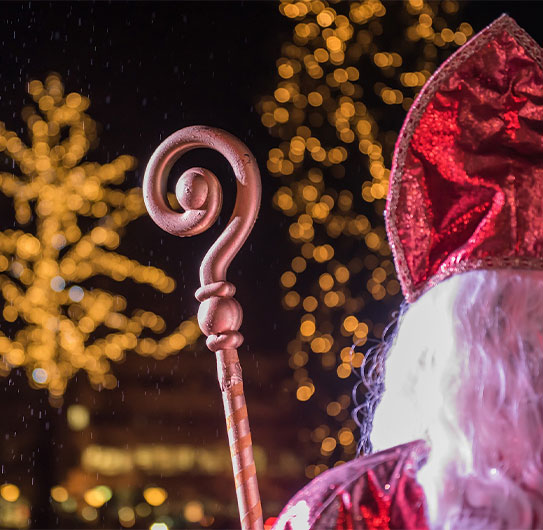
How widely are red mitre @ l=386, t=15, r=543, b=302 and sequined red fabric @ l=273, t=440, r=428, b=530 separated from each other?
0.19 meters

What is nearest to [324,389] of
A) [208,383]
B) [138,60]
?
[208,383]

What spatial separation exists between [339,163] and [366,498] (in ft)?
11.5

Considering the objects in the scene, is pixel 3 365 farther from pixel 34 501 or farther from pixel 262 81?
pixel 262 81

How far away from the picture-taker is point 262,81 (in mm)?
4195

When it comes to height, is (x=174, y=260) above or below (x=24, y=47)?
below

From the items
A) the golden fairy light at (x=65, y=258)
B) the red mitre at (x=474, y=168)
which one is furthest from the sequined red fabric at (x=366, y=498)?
the golden fairy light at (x=65, y=258)

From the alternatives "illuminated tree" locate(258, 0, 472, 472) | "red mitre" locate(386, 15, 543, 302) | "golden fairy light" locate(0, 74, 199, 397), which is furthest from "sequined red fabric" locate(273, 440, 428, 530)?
"illuminated tree" locate(258, 0, 472, 472)

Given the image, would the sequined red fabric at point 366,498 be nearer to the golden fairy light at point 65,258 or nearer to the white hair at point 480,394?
the white hair at point 480,394

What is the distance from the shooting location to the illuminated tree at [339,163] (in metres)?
4.10

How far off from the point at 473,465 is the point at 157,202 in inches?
18.3

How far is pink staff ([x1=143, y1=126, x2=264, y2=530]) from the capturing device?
0.94 metres

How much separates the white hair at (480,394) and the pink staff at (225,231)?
20 centimetres

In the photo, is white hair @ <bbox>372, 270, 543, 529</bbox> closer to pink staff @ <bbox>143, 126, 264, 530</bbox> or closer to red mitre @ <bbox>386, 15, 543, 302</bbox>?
red mitre @ <bbox>386, 15, 543, 302</bbox>

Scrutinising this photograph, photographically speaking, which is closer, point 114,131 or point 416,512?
point 416,512
